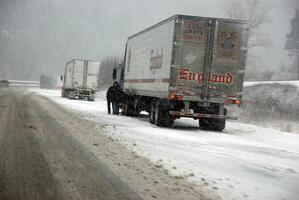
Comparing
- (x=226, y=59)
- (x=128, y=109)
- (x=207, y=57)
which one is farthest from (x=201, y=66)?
(x=128, y=109)

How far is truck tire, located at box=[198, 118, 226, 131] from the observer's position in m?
18.1

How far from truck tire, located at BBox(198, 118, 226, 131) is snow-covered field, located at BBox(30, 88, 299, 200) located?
145 centimetres

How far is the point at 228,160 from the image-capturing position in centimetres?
1048

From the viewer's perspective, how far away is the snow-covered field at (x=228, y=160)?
7.64 metres

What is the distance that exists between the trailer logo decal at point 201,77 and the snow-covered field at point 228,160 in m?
2.03

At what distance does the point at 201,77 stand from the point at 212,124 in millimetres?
2397

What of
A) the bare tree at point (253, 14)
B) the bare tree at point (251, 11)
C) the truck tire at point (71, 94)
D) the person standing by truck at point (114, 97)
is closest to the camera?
the person standing by truck at point (114, 97)

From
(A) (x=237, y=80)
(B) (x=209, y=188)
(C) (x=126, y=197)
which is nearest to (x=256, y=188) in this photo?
(B) (x=209, y=188)

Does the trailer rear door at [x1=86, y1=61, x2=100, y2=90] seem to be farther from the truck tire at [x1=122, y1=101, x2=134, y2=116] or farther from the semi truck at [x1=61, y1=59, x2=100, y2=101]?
the truck tire at [x1=122, y1=101, x2=134, y2=116]

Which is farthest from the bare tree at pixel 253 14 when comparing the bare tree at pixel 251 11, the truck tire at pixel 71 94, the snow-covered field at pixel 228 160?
the snow-covered field at pixel 228 160

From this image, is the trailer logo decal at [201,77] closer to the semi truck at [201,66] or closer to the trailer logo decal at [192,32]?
the semi truck at [201,66]

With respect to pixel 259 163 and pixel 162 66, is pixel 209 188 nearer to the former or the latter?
pixel 259 163

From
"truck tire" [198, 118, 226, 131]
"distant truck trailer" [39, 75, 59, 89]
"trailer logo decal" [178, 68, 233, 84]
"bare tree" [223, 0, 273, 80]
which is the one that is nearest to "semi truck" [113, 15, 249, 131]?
"trailer logo decal" [178, 68, 233, 84]

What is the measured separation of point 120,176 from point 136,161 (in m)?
1.69
